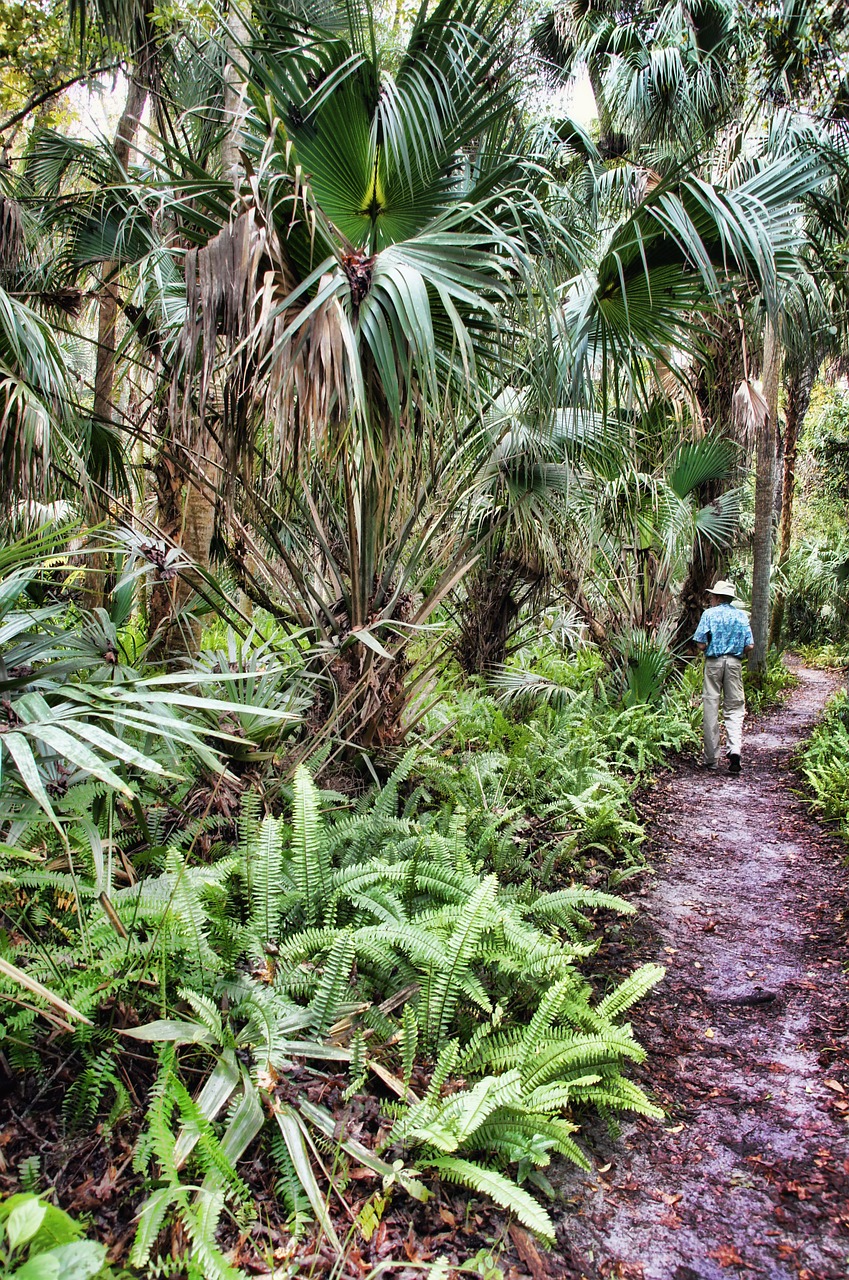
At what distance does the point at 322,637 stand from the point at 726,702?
477cm

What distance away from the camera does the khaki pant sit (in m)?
6.85

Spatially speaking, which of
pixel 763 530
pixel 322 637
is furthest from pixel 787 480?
pixel 322 637

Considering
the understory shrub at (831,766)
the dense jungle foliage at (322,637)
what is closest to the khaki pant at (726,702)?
the understory shrub at (831,766)

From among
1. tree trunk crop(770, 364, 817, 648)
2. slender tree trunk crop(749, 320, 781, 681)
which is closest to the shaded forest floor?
slender tree trunk crop(749, 320, 781, 681)

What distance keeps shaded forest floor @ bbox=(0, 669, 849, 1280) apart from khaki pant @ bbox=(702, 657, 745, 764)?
3088 mm

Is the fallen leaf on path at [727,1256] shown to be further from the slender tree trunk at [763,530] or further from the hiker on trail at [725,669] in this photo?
the slender tree trunk at [763,530]

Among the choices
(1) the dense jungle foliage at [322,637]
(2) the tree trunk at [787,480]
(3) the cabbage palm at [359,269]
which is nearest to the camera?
(1) the dense jungle foliage at [322,637]

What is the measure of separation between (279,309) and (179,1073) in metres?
2.62

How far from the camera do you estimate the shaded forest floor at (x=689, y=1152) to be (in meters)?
1.85

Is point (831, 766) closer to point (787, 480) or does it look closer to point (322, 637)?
point (322, 637)

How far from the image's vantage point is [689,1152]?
2279 millimetres

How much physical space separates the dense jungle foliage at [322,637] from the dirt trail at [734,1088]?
18 centimetres

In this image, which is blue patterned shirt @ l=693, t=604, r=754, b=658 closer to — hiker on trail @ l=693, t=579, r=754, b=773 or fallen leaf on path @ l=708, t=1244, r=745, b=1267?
hiker on trail @ l=693, t=579, r=754, b=773

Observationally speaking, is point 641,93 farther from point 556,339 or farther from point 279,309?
point 279,309
